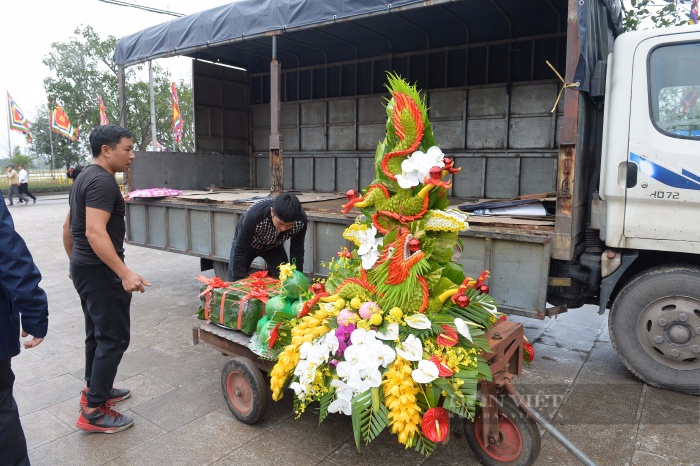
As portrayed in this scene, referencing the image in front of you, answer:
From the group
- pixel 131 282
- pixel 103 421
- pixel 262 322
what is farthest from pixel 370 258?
pixel 103 421

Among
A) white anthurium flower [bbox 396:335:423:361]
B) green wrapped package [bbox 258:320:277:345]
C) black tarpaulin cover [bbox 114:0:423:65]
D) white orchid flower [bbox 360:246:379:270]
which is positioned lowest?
green wrapped package [bbox 258:320:277:345]

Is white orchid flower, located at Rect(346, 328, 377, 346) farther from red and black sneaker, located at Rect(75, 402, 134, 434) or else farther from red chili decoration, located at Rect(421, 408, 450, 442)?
red and black sneaker, located at Rect(75, 402, 134, 434)

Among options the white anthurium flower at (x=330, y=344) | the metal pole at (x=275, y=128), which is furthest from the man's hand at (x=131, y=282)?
the metal pole at (x=275, y=128)

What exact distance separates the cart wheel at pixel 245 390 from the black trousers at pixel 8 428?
1.24m

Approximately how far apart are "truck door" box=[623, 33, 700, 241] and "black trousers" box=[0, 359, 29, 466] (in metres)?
4.18

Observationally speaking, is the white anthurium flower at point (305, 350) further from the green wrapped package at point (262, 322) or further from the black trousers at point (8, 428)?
the black trousers at point (8, 428)

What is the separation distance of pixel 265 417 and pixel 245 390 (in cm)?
26

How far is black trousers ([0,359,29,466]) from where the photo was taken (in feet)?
7.06

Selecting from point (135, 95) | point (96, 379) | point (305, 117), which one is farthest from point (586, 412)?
point (135, 95)

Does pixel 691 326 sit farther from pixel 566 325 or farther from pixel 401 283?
pixel 401 283

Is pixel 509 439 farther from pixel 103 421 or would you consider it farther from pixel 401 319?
pixel 103 421

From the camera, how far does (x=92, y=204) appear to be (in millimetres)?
2898

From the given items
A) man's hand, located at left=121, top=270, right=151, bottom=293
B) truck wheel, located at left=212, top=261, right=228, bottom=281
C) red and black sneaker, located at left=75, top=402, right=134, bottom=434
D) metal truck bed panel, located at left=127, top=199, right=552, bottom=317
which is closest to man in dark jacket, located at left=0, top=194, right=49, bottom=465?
man's hand, located at left=121, top=270, right=151, bottom=293

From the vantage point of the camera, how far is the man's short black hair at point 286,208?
3369 millimetres
